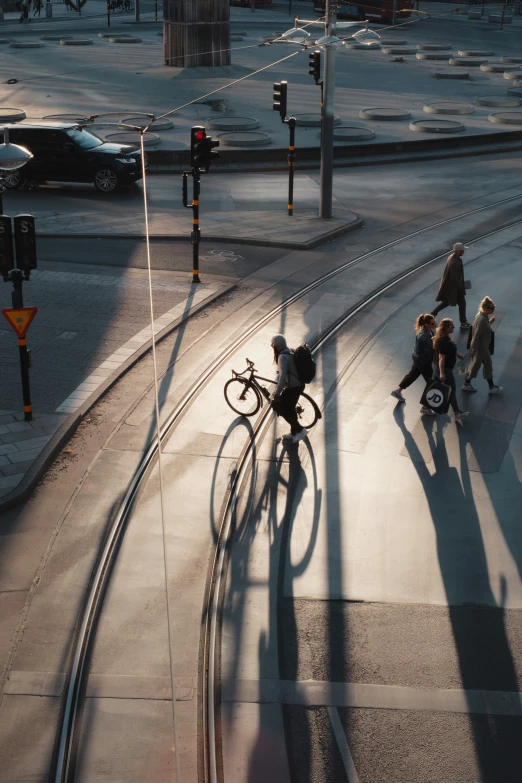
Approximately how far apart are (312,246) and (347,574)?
12428 mm

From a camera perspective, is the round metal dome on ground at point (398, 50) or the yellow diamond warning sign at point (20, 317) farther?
the round metal dome on ground at point (398, 50)

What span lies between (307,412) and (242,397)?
870 millimetres

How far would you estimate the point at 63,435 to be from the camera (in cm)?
1181

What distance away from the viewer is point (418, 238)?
21484mm

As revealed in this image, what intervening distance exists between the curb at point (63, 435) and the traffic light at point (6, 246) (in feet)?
6.56

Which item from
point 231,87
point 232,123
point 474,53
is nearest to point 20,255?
point 232,123

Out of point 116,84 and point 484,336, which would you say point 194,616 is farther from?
point 116,84

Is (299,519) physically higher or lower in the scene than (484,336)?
lower

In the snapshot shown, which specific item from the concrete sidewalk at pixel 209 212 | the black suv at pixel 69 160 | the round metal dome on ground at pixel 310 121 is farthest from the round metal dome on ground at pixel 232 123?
the black suv at pixel 69 160

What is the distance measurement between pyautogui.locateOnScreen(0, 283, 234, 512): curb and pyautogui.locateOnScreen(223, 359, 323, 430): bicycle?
1.79 m

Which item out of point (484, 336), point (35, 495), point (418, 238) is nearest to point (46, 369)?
point (35, 495)

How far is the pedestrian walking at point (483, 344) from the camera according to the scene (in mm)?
12755

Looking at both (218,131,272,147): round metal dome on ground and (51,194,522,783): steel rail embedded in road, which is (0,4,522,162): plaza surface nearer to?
(218,131,272,147): round metal dome on ground

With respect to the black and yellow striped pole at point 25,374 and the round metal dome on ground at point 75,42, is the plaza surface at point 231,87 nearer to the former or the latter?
the round metal dome on ground at point 75,42
